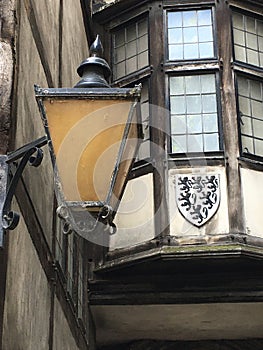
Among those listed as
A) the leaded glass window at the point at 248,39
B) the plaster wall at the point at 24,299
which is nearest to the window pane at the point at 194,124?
the leaded glass window at the point at 248,39

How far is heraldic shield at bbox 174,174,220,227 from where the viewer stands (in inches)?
326

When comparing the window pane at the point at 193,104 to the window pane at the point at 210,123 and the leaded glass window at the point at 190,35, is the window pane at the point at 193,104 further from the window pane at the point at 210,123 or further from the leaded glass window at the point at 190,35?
the leaded glass window at the point at 190,35

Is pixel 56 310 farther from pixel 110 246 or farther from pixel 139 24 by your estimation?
pixel 139 24

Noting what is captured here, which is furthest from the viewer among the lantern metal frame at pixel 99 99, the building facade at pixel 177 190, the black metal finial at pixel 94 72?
the building facade at pixel 177 190

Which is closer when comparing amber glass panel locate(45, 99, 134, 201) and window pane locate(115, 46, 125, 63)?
amber glass panel locate(45, 99, 134, 201)

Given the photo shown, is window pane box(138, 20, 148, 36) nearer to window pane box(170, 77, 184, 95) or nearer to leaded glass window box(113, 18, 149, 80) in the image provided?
leaded glass window box(113, 18, 149, 80)

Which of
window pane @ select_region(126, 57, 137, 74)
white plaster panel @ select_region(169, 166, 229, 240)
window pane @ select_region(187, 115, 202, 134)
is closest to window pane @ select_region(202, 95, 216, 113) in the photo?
window pane @ select_region(187, 115, 202, 134)

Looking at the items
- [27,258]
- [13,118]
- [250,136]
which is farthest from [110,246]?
[13,118]

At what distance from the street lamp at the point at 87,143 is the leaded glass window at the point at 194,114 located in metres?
5.18

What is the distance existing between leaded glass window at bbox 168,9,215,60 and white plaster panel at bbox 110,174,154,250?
1.70 m

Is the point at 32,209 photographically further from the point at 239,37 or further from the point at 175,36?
the point at 239,37

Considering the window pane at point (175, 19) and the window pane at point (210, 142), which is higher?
the window pane at point (175, 19)

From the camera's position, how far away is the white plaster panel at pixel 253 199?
8.25 meters

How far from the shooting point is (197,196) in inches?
329
